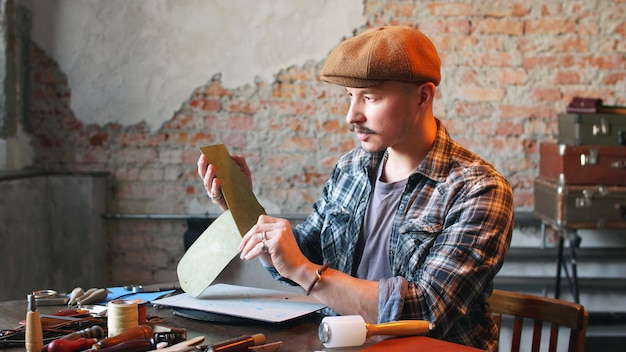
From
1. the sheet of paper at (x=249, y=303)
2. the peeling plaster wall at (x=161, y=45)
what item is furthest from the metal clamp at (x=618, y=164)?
the sheet of paper at (x=249, y=303)

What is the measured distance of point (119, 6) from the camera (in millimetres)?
3932

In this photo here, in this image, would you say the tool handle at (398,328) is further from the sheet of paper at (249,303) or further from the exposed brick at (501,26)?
the exposed brick at (501,26)

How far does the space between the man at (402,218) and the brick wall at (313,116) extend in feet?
5.45

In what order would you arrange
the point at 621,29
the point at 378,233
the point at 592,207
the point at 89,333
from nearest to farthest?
the point at 89,333 < the point at 378,233 < the point at 592,207 < the point at 621,29

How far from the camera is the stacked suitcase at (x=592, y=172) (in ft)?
11.1

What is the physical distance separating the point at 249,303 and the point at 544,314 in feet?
2.56

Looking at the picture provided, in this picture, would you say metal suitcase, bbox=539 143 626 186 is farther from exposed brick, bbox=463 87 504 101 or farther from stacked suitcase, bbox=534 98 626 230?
exposed brick, bbox=463 87 504 101

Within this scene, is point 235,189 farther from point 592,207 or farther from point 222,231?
point 592,207

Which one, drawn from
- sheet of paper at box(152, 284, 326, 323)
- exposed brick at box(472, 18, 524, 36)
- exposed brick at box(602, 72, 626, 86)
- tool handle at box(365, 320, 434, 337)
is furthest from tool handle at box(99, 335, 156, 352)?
exposed brick at box(602, 72, 626, 86)

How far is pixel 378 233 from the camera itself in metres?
2.11

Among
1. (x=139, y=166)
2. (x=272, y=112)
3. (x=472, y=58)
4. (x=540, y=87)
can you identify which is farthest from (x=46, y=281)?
(x=540, y=87)

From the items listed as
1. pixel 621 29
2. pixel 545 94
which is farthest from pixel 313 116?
pixel 621 29

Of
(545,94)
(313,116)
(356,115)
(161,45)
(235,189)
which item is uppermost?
(161,45)

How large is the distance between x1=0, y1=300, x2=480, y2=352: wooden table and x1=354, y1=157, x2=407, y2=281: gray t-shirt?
315 millimetres
